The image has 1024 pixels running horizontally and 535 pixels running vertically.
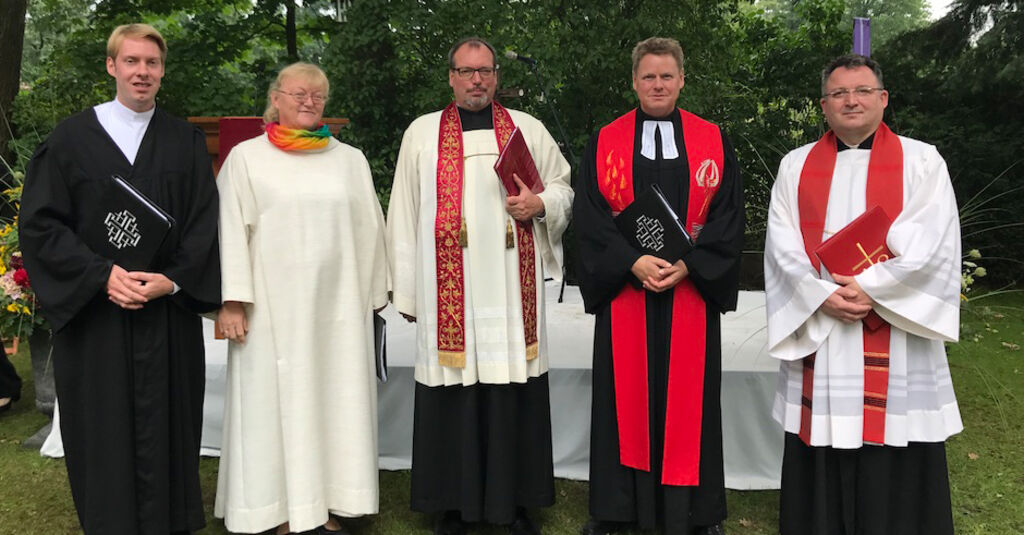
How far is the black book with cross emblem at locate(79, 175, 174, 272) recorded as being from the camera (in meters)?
3.00

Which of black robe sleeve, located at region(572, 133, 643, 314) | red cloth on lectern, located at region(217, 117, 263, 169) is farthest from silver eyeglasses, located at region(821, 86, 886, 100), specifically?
red cloth on lectern, located at region(217, 117, 263, 169)

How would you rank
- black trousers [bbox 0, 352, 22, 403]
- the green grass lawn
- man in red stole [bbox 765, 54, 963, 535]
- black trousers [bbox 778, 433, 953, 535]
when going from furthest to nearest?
1. black trousers [bbox 0, 352, 22, 403]
2. the green grass lawn
3. black trousers [bbox 778, 433, 953, 535]
4. man in red stole [bbox 765, 54, 963, 535]

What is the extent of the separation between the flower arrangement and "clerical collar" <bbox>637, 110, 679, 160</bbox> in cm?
364

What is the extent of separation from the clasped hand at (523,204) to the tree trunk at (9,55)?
24.6ft

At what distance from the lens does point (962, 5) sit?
31.0 feet

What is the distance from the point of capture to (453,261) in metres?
3.54

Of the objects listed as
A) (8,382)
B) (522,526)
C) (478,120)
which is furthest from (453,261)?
(8,382)

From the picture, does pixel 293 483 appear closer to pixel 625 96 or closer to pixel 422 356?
pixel 422 356

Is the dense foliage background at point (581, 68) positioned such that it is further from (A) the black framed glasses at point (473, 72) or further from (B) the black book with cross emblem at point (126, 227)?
(B) the black book with cross emblem at point (126, 227)

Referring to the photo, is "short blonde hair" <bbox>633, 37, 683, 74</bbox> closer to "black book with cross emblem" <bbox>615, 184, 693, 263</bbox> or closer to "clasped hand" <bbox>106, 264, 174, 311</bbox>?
"black book with cross emblem" <bbox>615, 184, 693, 263</bbox>

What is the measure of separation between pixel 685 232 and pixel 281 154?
1658 mm

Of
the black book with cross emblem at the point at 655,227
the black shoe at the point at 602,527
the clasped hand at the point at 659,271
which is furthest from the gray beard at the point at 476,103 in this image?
the black shoe at the point at 602,527

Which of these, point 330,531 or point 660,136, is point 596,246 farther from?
point 330,531

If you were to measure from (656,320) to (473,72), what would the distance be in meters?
1.30
